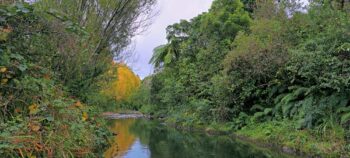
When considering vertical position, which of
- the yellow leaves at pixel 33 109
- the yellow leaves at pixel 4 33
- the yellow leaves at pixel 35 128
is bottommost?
the yellow leaves at pixel 35 128

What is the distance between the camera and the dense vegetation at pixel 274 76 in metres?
14.8

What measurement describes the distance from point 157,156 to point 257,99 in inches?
422

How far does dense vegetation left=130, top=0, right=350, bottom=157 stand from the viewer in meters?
14.8

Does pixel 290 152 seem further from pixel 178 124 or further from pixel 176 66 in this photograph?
pixel 176 66

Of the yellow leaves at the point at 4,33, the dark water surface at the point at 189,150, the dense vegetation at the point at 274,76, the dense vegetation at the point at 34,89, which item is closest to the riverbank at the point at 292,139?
the dense vegetation at the point at 274,76

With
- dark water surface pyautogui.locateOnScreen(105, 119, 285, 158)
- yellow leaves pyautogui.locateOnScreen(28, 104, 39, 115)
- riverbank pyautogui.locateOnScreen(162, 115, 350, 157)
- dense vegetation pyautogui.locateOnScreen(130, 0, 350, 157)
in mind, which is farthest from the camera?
dark water surface pyautogui.locateOnScreen(105, 119, 285, 158)

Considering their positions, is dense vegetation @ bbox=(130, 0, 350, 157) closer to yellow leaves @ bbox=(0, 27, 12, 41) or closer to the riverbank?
the riverbank

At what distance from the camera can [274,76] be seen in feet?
66.8

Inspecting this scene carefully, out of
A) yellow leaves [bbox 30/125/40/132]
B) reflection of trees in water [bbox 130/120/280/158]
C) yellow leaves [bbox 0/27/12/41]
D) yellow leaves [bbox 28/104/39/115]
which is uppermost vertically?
yellow leaves [bbox 0/27/12/41]

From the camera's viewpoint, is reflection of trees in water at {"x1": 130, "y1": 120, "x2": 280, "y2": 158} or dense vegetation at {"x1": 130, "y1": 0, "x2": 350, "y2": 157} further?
reflection of trees in water at {"x1": 130, "y1": 120, "x2": 280, "y2": 158}

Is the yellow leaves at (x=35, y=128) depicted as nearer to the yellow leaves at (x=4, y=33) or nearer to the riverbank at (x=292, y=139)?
the yellow leaves at (x=4, y=33)

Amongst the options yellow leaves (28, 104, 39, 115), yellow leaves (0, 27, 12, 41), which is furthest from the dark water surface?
yellow leaves (0, 27, 12, 41)

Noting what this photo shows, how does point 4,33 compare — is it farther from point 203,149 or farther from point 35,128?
Answer: point 203,149

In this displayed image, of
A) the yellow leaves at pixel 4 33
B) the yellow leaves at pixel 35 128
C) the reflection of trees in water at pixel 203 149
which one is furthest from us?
the reflection of trees in water at pixel 203 149
